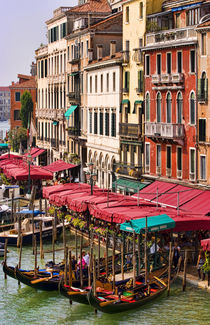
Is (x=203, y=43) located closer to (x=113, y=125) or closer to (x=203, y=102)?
(x=203, y=102)

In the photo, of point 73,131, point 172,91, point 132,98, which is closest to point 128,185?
point 132,98

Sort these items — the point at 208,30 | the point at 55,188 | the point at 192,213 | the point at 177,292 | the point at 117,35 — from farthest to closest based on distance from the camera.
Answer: the point at 117,35
the point at 55,188
the point at 208,30
the point at 192,213
the point at 177,292

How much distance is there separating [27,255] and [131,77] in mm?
14550

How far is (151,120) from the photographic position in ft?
160

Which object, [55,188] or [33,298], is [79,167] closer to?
[55,188]

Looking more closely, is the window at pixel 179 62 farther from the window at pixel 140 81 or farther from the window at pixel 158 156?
the window at pixel 140 81

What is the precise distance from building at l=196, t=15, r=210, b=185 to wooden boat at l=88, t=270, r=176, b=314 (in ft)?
34.5

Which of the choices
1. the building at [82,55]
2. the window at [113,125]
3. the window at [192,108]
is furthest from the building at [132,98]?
the window at [192,108]

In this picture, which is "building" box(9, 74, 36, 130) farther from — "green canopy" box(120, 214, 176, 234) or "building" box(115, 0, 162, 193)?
"green canopy" box(120, 214, 176, 234)

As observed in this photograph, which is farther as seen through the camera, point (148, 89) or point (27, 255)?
point (148, 89)

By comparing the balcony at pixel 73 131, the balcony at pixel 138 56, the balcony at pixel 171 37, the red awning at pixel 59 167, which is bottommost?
the red awning at pixel 59 167

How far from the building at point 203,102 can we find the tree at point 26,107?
6124 cm

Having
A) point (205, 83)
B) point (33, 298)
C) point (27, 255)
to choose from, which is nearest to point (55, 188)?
point (27, 255)

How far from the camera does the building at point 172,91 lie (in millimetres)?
43656
